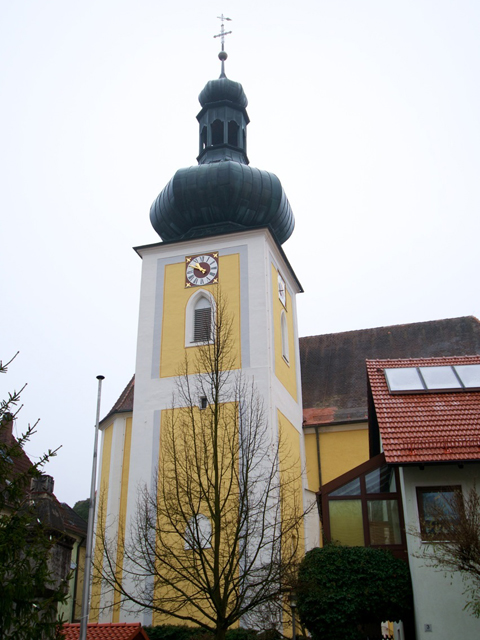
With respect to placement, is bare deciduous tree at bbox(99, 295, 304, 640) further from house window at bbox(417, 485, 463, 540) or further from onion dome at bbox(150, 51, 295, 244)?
onion dome at bbox(150, 51, 295, 244)

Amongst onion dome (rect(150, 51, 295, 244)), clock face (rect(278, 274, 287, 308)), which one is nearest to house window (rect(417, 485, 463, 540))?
clock face (rect(278, 274, 287, 308))

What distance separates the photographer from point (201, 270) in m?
24.4

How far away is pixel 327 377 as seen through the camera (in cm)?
2772

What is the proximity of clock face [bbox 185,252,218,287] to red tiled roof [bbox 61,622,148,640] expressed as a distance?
11.0 m

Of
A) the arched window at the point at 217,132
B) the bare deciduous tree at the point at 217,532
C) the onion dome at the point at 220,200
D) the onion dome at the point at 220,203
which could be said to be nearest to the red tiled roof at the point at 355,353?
the onion dome at the point at 220,203

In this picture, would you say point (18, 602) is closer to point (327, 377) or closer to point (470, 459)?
point (470, 459)

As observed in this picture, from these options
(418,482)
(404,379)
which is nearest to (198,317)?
(404,379)

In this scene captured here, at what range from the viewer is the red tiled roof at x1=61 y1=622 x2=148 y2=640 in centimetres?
1606

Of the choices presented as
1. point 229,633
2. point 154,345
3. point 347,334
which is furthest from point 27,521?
point 347,334

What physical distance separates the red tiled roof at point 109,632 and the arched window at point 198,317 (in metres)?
8.92

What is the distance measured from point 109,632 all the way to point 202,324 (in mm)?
9966

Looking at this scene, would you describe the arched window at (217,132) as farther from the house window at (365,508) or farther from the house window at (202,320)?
the house window at (365,508)

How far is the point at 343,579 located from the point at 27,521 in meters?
7.59

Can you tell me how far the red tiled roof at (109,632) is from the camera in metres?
16.1
